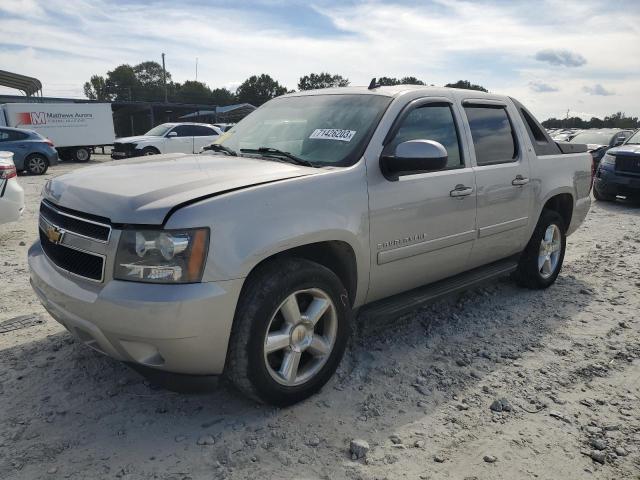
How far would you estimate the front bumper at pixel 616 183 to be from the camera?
33.2 ft

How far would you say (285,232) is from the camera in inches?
103

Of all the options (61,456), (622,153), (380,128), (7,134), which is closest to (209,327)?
(61,456)

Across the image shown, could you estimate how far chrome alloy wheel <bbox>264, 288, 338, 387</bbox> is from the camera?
2742mm

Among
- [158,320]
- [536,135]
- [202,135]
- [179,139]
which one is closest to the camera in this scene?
[158,320]

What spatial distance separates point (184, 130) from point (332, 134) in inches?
608

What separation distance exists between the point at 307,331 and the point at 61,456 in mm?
1329

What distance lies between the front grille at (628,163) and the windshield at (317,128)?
882 cm

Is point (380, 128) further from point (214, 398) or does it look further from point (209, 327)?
point (214, 398)

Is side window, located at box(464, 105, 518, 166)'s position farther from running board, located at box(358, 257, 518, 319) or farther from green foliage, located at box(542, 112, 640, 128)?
green foliage, located at box(542, 112, 640, 128)

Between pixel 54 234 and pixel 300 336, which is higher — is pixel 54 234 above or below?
above

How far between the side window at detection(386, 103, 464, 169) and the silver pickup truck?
0.01 m

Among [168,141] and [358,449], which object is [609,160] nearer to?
[358,449]

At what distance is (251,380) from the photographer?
2.62 m

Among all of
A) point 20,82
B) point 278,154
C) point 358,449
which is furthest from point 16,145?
point 20,82
